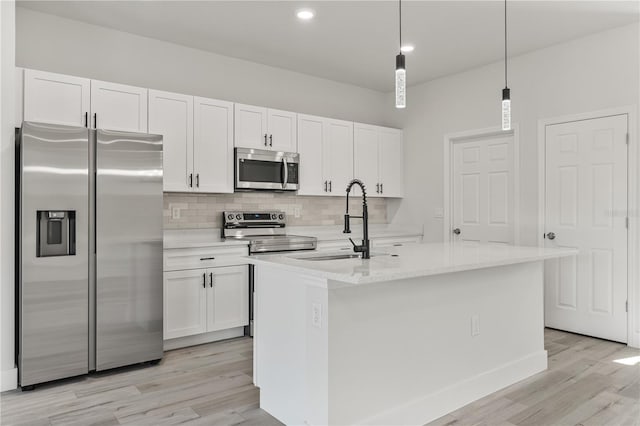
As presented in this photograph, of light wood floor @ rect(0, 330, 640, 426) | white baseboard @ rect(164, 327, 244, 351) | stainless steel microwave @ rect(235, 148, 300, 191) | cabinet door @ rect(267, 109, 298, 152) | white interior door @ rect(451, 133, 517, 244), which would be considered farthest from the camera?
white interior door @ rect(451, 133, 517, 244)

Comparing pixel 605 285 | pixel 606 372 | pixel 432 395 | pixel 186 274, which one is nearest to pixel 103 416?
pixel 186 274

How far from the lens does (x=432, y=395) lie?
255 cm

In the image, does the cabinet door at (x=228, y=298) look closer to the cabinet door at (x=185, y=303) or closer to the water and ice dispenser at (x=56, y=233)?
the cabinet door at (x=185, y=303)

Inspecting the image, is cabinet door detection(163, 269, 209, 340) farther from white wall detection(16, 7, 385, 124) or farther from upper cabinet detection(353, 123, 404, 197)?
upper cabinet detection(353, 123, 404, 197)

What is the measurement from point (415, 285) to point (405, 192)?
141 inches

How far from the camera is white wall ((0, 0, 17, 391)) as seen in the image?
2.93 m

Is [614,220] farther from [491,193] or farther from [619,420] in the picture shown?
[619,420]

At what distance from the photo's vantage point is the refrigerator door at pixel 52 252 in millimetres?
2916

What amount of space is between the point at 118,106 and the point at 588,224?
431cm

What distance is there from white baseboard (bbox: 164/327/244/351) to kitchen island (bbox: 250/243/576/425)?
1.46 meters

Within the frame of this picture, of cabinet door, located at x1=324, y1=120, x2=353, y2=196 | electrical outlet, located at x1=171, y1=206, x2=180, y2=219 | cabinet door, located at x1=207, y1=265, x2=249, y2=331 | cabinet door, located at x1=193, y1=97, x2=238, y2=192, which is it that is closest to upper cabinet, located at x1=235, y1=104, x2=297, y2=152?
cabinet door, located at x1=193, y1=97, x2=238, y2=192

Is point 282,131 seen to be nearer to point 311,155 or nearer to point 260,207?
point 311,155

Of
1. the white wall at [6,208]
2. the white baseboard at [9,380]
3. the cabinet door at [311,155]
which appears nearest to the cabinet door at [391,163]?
the cabinet door at [311,155]

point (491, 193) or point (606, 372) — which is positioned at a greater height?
point (491, 193)
